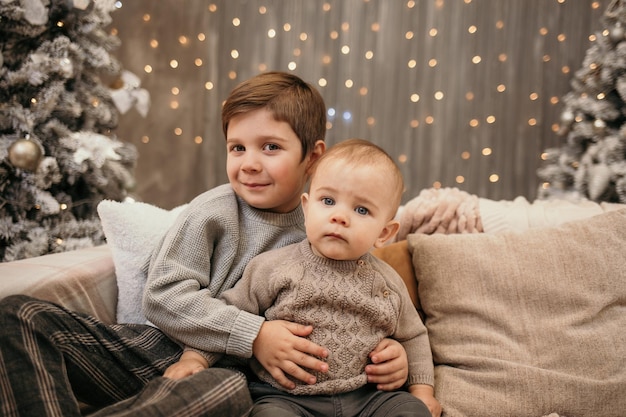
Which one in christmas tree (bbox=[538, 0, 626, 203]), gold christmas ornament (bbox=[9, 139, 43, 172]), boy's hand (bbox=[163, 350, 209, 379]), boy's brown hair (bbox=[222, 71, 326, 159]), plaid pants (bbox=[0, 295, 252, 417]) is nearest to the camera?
plaid pants (bbox=[0, 295, 252, 417])

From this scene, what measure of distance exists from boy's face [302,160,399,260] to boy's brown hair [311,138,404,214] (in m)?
0.01

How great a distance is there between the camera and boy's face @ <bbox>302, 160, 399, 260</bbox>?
3.62 ft

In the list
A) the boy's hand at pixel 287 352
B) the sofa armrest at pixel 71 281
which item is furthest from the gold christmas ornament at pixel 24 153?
the boy's hand at pixel 287 352

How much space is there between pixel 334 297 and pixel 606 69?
2029mm

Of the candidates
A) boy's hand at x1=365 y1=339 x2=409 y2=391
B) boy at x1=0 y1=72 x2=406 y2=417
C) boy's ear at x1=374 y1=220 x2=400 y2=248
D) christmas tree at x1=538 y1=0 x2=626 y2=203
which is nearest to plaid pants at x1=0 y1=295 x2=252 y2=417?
boy at x1=0 y1=72 x2=406 y2=417

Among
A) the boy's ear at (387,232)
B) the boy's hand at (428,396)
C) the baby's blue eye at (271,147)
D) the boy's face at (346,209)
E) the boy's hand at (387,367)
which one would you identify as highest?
the baby's blue eye at (271,147)

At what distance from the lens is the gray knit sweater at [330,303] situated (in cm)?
111

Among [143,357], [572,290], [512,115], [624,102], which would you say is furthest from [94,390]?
[512,115]

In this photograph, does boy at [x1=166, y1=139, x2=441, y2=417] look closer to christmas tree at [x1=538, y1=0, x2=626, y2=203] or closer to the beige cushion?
the beige cushion

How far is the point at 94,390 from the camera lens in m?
1.07

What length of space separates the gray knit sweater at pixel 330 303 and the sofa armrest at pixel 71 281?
1.18ft

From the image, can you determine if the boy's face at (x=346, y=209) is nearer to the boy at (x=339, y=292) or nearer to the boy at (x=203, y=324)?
the boy at (x=339, y=292)

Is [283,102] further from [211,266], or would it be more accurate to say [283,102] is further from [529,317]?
[529,317]

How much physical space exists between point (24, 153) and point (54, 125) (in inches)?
8.2
